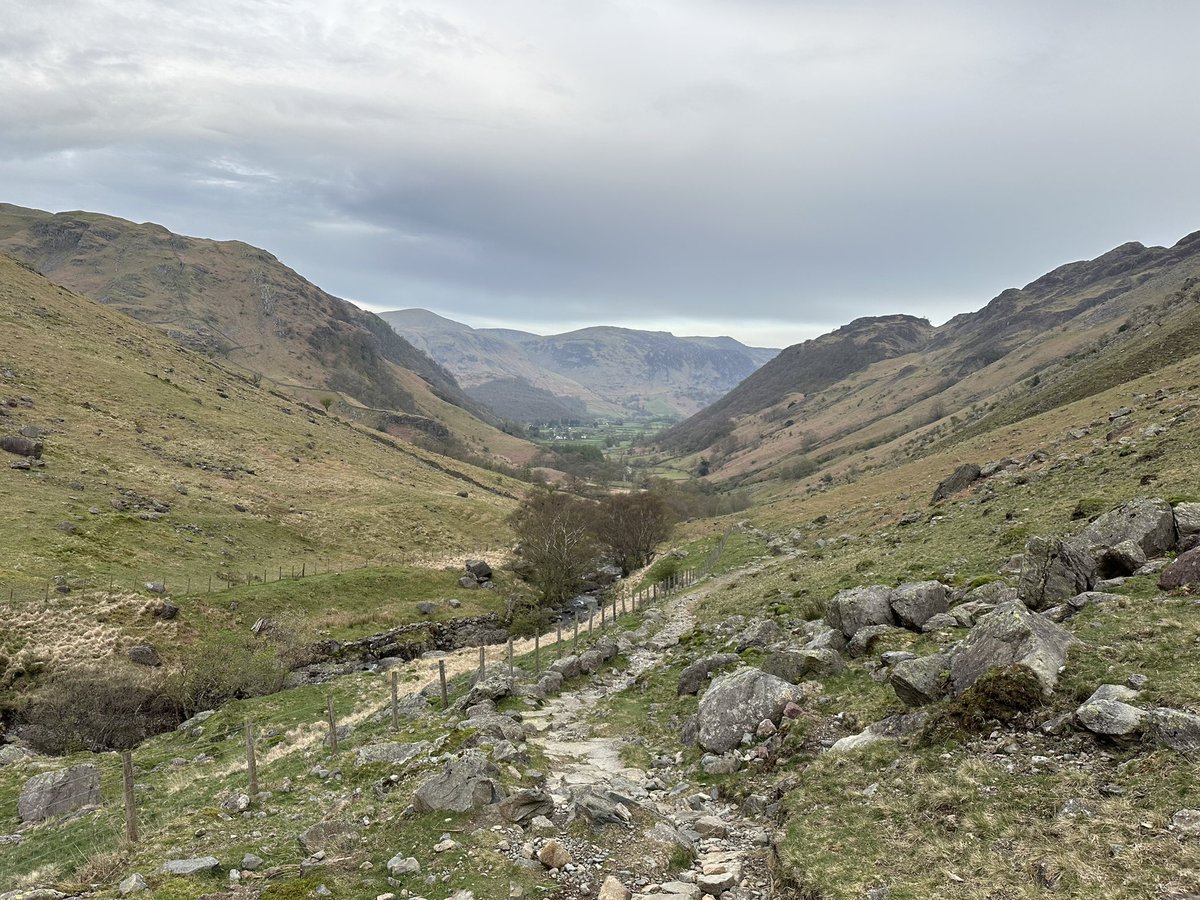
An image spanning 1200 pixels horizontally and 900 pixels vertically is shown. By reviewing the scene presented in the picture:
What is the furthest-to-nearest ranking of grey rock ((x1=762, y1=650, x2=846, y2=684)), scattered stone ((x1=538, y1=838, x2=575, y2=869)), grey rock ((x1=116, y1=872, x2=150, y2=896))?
grey rock ((x1=762, y1=650, x2=846, y2=684)) < scattered stone ((x1=538, y1=838, x2=575, y2=869)) < grey rock ((x1=116, y1=872, x2=150, y2=896))

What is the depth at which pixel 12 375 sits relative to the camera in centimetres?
8912

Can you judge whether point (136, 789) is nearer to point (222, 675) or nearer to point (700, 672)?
point (222, 675)

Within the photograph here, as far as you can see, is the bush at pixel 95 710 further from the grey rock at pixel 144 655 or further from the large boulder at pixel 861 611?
the large boulder at pixel 861 611

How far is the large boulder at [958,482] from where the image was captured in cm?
5318

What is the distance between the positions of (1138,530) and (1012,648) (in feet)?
35.8

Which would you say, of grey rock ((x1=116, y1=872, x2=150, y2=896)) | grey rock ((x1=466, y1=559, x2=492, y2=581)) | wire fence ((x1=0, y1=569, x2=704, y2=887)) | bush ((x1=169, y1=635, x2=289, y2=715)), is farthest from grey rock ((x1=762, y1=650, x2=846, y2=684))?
grey rock ((x1=466, y1=559, x2=492, y2=581))

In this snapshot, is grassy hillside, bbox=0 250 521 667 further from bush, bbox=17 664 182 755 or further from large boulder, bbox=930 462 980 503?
large boulder, bbox=930 462 980 503

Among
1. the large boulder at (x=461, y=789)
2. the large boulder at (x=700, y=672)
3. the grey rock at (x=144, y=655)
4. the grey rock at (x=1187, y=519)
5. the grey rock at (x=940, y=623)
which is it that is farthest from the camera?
the grey rock at (x=144, y=655)

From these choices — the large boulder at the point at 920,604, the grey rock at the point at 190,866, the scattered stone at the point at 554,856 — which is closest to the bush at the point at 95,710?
the grey rock at the point at 190,866

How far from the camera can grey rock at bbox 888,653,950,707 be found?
1559 centimetres

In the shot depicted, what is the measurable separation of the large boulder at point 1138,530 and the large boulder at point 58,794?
37.8m

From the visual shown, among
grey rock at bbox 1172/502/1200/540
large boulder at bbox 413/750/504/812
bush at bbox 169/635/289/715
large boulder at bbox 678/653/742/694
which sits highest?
grey rock at bbox 1172/502/1200/540

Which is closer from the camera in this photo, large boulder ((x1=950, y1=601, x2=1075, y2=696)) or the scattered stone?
the scattered stone

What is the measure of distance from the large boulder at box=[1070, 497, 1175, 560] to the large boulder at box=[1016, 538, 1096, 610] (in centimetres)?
84
